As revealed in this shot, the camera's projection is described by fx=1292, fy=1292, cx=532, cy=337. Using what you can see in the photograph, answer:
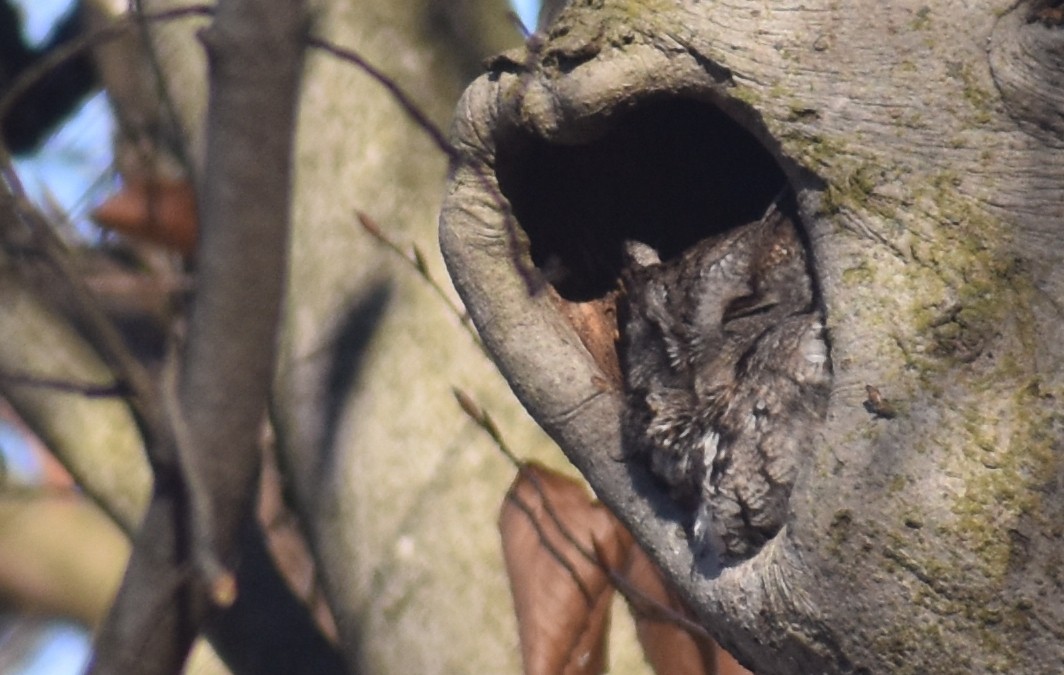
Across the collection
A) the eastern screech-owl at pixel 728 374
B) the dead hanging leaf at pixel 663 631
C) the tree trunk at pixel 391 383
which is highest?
the eastern screech-owl at pixel 728 374

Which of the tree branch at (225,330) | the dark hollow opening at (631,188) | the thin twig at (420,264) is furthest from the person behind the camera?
the thin twig at (420,264)

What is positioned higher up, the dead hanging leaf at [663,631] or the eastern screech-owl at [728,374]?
the eastern screech-owl at [728,374]

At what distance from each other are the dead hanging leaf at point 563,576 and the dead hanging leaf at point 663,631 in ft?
0.10

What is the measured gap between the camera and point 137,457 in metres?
2.13

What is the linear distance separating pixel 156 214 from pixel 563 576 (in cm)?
92

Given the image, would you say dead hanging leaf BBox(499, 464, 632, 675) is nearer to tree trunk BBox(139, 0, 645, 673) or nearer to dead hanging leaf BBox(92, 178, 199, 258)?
tree trunk BBox(139, 0, 645, 673)

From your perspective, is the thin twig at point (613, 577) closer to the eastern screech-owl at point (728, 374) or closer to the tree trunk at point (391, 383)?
the tree trunk at point (391, 383)

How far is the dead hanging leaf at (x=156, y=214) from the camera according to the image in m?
1.98

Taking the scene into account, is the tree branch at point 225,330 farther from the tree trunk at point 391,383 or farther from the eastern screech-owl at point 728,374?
the eastern screech-owl at point 728,374

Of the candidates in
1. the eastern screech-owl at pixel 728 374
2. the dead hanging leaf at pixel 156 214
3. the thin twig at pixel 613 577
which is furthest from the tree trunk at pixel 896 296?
the dead hanging leaf at pixel 156 214

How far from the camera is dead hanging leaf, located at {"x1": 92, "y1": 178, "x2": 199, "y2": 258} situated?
1.98 meters

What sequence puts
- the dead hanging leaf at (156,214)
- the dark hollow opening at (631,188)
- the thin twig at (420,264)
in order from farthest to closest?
the dead hanging leaf at (156,214)
the thin twig at (420,264)
the dark hollow opening at (631,188)

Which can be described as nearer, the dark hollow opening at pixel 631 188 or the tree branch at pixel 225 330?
the dark hollow opening at pixel 631 188

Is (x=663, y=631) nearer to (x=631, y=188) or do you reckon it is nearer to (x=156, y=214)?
(x=631, y=188)
